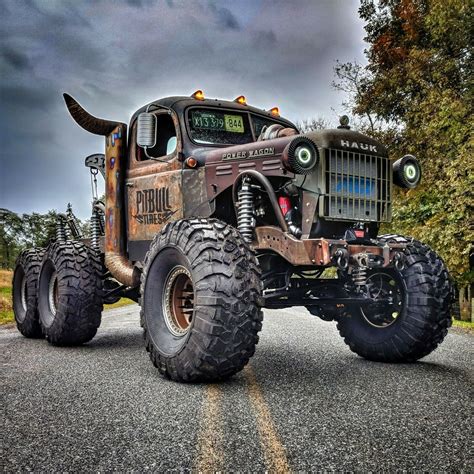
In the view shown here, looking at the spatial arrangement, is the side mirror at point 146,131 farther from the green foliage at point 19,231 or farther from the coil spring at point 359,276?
the green foliage at point 19,231

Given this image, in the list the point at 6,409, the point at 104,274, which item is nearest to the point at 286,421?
the point at 6,409

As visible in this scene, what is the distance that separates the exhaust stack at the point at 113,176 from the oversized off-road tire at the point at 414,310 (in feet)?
11.6

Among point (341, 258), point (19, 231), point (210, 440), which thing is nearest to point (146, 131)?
point (341, 258)

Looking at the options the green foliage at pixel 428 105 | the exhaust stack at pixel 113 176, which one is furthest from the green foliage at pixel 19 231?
the exhaust stack at pixel 113 176

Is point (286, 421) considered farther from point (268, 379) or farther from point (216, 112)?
point (216, 112)

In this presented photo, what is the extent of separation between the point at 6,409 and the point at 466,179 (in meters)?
14.1

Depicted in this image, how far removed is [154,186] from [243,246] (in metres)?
2.69

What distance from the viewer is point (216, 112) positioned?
795cm

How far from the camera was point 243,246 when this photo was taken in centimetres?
554

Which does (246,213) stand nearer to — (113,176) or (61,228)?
(113,176)

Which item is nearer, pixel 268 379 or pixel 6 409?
pixel 6 409

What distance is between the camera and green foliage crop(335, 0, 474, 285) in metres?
16.6

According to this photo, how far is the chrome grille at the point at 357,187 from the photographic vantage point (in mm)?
6289

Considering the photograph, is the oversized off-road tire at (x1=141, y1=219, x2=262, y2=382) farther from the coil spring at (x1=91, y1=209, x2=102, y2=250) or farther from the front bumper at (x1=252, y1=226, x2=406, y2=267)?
the coil spring at (x1=91, y1=209, x2=102, y2=250)
